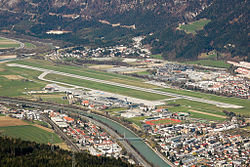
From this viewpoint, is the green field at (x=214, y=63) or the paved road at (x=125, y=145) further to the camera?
the green field at (x=214, y=63)

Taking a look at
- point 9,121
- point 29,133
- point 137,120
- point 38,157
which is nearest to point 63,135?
point 29,133

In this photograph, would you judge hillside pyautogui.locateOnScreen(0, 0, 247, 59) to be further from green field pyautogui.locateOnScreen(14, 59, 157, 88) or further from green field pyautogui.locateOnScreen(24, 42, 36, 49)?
green field pyautogui.locateOnScreen(14, 59, 157, 88)

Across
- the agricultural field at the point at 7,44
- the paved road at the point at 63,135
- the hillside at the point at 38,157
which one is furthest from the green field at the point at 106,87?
the agricultural field at the point at 7,44

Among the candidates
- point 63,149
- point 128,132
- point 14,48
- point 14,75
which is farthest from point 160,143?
point 14,48

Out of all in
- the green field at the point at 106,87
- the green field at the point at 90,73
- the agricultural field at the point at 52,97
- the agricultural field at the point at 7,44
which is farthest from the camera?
the agricultural field at the point at 7,44

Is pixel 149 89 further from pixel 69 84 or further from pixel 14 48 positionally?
pixel 14 48

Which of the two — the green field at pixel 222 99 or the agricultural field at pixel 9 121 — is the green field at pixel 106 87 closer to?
the green field at pixel 222 99
